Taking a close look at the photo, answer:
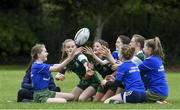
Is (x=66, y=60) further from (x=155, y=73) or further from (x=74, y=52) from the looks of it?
(x=155, y=73)

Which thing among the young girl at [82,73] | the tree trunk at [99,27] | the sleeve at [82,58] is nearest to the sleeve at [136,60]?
the young girl at [82,73]

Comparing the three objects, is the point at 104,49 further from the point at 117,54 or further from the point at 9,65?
the point at 9,65

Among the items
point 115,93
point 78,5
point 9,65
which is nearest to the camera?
point 115,93

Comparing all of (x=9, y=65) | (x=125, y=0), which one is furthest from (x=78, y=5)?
(x=9, y=65)

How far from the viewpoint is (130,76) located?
46.4ft

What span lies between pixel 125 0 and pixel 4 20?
8.74 metres

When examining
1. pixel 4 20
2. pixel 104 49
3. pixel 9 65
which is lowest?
pixel 104 49

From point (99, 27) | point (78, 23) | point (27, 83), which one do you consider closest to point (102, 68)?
point (27, 83)

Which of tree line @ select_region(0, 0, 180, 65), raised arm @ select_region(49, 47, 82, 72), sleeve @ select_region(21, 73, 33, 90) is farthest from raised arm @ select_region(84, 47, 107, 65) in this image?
tree line @ select_region(0, 0, 180, 65)

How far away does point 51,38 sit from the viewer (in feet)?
148

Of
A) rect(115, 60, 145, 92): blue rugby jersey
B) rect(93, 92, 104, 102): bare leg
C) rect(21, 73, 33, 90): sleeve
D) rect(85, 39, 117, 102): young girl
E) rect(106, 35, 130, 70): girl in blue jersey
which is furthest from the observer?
rect(93, 92, 104, 102): bare leg

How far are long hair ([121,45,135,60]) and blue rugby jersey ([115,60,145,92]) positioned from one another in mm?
120

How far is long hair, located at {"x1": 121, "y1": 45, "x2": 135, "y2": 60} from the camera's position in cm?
1406

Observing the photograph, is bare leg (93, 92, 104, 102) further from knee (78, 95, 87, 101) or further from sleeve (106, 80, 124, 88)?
sleeve (106, 80, 124, 88)
